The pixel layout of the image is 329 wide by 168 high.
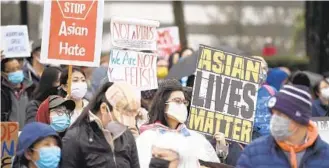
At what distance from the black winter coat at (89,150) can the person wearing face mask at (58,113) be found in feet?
A: 2.99

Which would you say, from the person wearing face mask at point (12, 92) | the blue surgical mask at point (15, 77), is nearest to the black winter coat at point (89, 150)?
the person wearing face mask at point (12, 92)

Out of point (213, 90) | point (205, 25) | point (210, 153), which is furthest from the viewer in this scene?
point (205, 25)

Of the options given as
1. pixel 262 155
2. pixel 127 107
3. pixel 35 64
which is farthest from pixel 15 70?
pixel 262 155

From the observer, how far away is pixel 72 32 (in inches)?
408

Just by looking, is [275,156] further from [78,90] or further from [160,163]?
[78,90]

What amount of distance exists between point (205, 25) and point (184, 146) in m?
40.7

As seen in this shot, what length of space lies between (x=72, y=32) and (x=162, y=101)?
1.22m

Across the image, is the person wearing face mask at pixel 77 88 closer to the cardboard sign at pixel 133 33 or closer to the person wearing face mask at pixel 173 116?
the cardboard sign at pixel 133 33

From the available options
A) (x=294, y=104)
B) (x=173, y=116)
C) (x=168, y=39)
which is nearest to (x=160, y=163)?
(x=294, y=104)

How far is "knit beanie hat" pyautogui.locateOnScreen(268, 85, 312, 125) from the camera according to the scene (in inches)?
290

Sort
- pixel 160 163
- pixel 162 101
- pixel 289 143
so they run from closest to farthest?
pixel 289 143
pixel 160 163
pixel 162 101

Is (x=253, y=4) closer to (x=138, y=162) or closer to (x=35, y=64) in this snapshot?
(x=35, y=64)

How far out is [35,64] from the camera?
15000mm

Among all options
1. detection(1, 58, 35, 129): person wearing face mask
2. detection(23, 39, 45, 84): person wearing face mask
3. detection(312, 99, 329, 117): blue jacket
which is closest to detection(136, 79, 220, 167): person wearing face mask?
detection(1, 58, 35, 129): person wearing face mask
